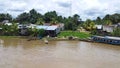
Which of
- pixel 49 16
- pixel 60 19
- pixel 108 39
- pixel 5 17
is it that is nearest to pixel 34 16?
pixel 49 16

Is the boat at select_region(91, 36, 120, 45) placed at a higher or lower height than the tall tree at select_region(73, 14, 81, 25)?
lower

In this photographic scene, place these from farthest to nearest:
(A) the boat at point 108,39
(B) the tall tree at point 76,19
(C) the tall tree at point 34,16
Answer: (C) the tall tree at point 34,16 → (B) the tall tree at point 76,19 → (A) the boat at point 108,39

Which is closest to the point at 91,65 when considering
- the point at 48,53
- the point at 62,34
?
the point at 48,53

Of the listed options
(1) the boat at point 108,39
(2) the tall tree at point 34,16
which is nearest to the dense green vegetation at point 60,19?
(2) the tall tree at point 34,16

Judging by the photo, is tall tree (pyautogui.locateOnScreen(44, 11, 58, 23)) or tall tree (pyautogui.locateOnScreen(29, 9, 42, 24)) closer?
tall tree (pyautogui.locateOnScreen(44, 11, 58, 23))

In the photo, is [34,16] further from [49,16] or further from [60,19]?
[60,19]

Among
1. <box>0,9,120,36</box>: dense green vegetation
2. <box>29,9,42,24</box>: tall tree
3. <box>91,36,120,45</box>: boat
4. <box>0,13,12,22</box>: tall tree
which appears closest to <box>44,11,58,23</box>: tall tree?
<box>0,9,120,36</box>: dense green vegetation

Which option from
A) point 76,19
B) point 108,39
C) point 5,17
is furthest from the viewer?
point 5,17

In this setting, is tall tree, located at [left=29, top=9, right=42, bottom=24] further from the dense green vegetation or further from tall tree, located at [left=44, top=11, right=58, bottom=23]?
tall tree, located at [left=44, top=11, right=58, bottom=23]

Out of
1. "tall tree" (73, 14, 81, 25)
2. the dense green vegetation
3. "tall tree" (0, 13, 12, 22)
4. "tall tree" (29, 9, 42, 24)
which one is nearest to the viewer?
the dense green vegetation

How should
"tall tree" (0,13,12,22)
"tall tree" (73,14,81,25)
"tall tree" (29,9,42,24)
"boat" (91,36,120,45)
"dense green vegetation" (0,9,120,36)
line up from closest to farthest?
"boat" (91,36,120,45) < "dense green vegetation" (0,9,120,36) < "tall tree" (73,14,81,25) < "tall tree" (29,9,42,24) < "tall tree" (0,13,12,22)

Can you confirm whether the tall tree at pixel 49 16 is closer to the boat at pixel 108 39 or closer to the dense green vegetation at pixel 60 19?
the dense green vegetation at pixel 60 19

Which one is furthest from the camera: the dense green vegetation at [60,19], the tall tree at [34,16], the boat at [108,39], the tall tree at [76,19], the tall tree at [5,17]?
the tall tree at [5,17]

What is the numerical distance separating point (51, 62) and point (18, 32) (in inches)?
691
